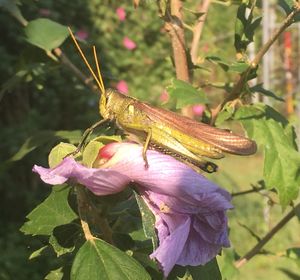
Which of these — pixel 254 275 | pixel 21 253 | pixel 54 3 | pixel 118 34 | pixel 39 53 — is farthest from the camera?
pixel 118 34

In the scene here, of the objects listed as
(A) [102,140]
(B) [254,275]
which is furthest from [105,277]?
(B) [254,275]

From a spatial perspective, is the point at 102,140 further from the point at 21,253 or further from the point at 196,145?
the point at 21,253

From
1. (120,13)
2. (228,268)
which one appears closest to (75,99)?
(120,13)

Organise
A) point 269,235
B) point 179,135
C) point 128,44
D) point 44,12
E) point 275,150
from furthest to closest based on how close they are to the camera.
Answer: point 128,44 → point 44,12 → point 269,235 → point 275,150 → point 179,135

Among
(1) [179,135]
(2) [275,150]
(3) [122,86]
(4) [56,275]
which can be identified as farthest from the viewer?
(3) [122,86]

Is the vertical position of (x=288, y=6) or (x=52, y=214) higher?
(x=288, y=6)

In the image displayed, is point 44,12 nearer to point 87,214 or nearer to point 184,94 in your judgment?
point 184,94

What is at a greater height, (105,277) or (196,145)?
(196,145)
